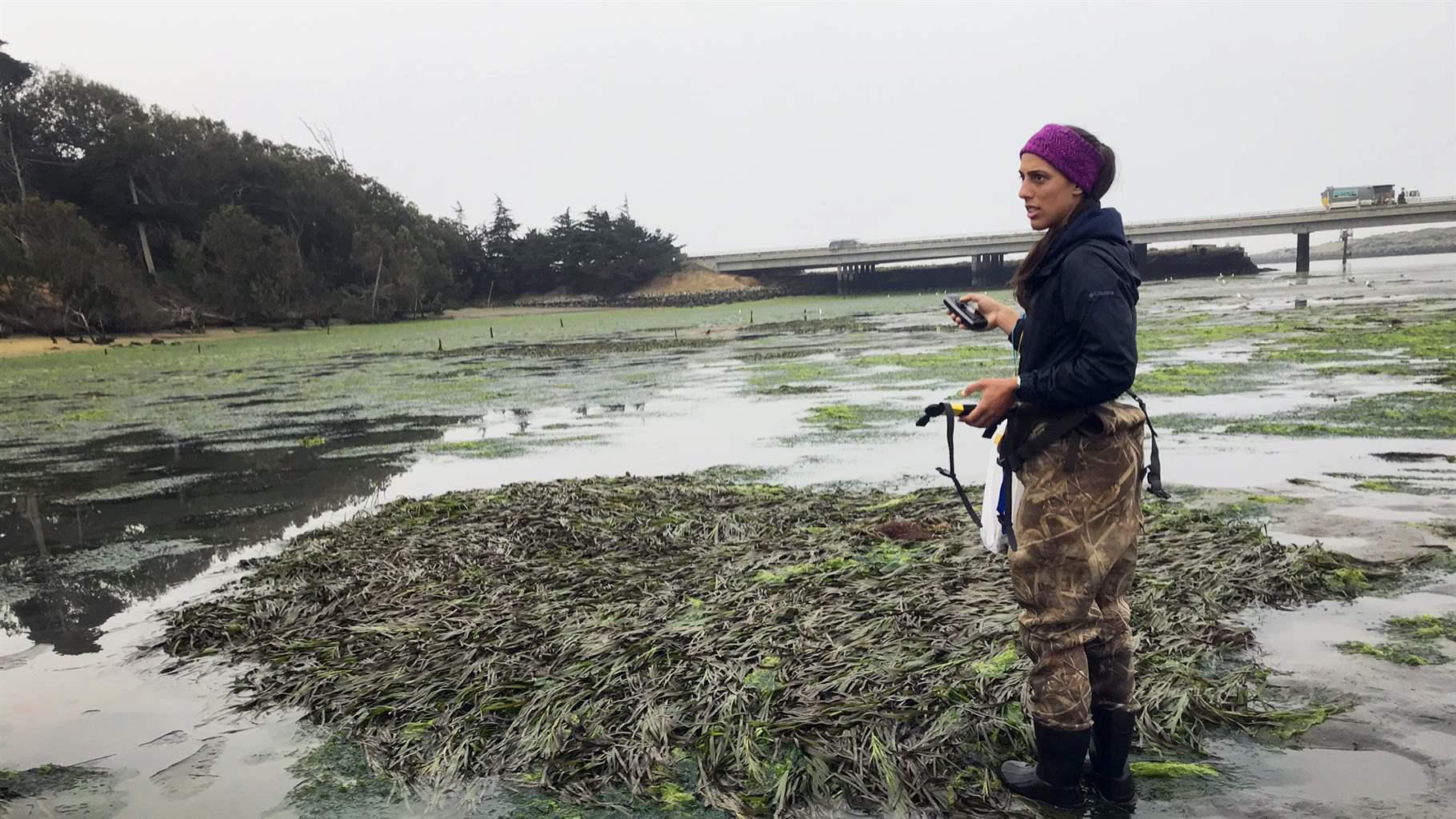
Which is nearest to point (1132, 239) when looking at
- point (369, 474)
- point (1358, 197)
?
point (1358, 197)

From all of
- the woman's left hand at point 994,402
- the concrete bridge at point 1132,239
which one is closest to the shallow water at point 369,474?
the woman's left hand at point 994,402

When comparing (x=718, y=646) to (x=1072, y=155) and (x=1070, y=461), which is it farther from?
(x=1072, y=155)

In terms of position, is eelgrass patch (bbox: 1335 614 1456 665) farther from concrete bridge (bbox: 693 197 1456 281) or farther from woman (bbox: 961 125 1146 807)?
concrete bridge (bbox: 693 197 1456 281)

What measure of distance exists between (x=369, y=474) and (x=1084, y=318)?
354 inches

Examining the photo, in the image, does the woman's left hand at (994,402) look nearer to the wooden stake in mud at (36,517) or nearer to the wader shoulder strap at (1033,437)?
the wader shoulder strap at (1033,437)

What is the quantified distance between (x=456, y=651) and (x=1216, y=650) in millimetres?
3674

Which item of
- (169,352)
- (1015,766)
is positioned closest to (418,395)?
(1015,766)

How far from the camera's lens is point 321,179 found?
70.0 metres

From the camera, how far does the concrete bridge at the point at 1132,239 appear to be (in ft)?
230

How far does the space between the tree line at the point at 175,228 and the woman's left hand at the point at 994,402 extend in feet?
160

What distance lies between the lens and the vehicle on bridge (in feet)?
242

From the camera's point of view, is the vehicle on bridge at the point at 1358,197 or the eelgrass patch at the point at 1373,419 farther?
the vehicle on bridge at the point at 1358,197

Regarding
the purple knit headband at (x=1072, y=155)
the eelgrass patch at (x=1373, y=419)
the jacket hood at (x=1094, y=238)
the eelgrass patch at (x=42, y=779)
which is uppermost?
the purple knit headband at (x=1072, y=155)

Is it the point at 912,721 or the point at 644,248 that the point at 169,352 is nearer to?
the point at 912,721
